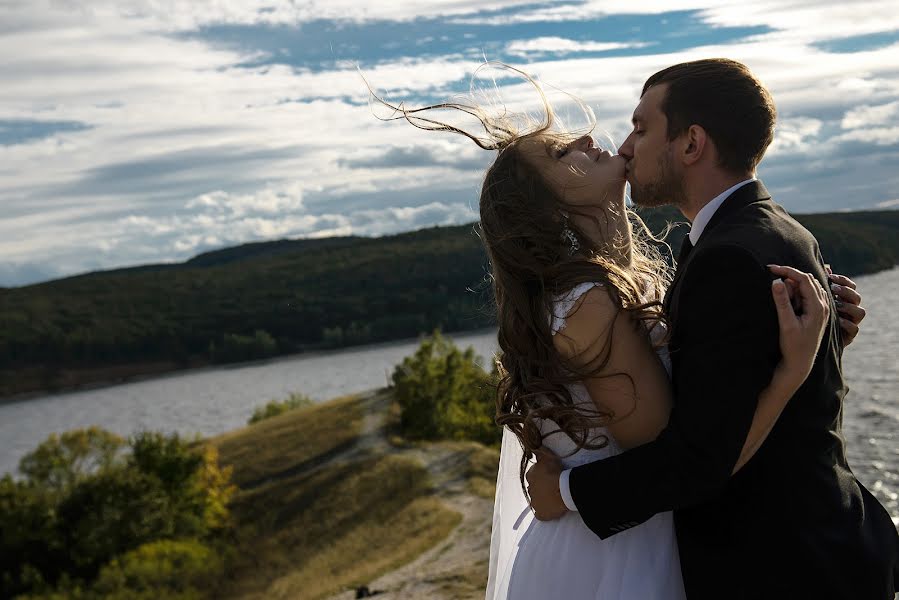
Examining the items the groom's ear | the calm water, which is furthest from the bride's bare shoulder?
the calm water

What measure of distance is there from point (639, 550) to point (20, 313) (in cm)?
15246

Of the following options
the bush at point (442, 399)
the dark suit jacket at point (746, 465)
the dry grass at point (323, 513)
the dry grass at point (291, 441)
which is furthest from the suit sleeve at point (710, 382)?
the dry grass at point (291, 441)

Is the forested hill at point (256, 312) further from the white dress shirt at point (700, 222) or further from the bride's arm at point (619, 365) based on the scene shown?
the bride's arm at point (619, 365)

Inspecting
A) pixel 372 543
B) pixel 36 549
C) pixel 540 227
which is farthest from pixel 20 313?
pixel 540 227

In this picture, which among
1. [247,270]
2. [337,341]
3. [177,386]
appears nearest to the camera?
[177,386]

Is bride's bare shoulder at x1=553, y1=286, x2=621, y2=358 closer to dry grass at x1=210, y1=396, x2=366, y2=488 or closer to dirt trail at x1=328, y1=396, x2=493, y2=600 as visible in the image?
dirt trail at x1=328, y1=396, x2=493, y2=600

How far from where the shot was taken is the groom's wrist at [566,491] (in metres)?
3.22

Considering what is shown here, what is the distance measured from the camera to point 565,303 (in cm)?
324

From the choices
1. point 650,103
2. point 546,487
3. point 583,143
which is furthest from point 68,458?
point 650,103

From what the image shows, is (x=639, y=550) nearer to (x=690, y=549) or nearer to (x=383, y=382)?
(x=690, y=549)

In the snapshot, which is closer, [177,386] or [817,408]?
[817,408]

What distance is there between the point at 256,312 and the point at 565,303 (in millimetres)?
134320

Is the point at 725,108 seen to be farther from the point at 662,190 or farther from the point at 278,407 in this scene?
the point at 278,407

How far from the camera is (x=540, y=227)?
3379 millimetres
